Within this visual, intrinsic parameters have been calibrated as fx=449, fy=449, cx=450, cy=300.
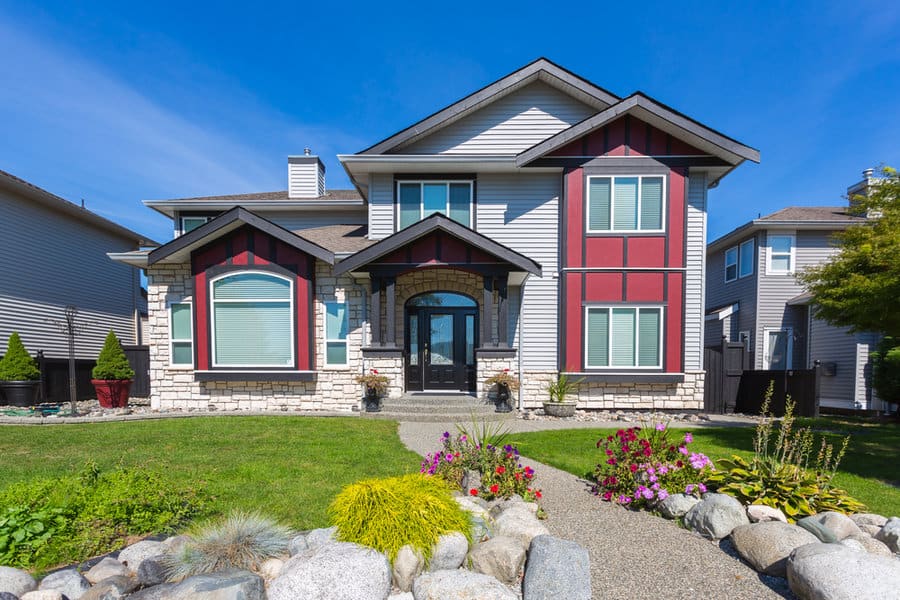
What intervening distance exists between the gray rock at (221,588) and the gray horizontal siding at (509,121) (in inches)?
412

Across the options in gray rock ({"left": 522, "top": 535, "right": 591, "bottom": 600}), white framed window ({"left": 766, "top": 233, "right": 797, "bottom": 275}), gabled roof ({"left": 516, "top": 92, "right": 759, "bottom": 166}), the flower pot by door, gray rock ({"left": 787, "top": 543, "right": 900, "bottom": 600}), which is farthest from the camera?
white framed window ({"left": 766, "top": 233, "right": 797, "bottom": 275})

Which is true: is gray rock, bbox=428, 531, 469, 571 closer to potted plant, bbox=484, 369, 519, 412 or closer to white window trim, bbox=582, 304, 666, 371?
potted plant, bbox=484, 369, 519, 412

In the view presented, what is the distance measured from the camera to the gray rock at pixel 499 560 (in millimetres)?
3113

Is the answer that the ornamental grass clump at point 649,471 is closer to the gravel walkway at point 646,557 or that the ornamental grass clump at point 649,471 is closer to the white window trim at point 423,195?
the gravel walkway at point 646,557

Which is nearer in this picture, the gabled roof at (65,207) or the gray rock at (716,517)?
the gray rock at (716,517)

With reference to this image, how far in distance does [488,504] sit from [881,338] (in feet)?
50.4

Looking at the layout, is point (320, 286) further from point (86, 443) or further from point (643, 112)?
point (643, 112)

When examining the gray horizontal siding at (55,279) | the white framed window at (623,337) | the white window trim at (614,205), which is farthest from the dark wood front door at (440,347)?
the gray horizontal siding at (55,279)

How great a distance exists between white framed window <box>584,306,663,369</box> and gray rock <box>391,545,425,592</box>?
28.1 ft

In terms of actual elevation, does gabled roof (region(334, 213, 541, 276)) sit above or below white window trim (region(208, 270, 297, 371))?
above

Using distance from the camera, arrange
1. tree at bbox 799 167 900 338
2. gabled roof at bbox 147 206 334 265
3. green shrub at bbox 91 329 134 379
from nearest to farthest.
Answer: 1. tree at bbox 799 167 900 338
2. gabled roof at bbox 147 206 334 265
3. green shrub at bbox 91 329 134 379

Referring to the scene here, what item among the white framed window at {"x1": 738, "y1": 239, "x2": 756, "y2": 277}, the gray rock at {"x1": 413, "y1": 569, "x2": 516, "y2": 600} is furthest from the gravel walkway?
the white framed window at {"x1": 738, "y1": 239, "x2": 756, "y2": 277}

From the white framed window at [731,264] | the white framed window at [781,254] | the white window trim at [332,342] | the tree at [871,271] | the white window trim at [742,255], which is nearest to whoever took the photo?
the tree at [871,271]

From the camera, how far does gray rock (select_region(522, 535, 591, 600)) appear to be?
2.89 m
